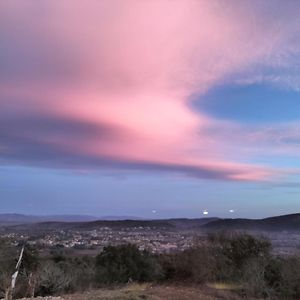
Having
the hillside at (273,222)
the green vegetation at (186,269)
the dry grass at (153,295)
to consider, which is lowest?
the dry grass at (153,295)

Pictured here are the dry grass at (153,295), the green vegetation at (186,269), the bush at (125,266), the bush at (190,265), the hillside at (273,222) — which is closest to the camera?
the dry grass at (153,295)

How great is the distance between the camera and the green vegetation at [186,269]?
30781 mm

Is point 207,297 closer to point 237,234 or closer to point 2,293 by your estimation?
point 2,293

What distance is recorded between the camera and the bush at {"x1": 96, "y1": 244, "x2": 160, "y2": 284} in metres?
35.6

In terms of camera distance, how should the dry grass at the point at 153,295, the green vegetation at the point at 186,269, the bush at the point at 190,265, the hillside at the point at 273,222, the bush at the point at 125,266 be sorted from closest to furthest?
the dry grass at the point at 153,295 < the green vegetation at the point at 186,269 < the bush at the point at 125,266 < the bush at the point at 190,265 < the hillside at the point at 273,222

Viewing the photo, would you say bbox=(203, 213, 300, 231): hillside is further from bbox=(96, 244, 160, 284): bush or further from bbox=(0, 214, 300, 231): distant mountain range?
bbox=(96, 244, 160, 284): bush

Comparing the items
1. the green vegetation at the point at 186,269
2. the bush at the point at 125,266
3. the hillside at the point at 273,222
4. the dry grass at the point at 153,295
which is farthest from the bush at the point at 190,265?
the hillside at the point at 273,222

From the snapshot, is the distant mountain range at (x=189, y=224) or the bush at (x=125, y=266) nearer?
the bush at (x=125, y=266)

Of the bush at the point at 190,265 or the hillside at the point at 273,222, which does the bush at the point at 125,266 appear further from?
the hillside at the point at 273,222

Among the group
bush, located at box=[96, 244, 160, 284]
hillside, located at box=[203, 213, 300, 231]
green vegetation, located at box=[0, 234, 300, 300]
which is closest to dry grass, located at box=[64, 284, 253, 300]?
green vegetation, located at box=[0, 234, 300, 300]

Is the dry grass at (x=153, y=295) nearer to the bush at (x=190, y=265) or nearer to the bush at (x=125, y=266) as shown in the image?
the bush at (x=190, y=265)

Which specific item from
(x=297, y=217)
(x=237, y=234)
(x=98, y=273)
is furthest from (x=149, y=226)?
(x=98, y=273)

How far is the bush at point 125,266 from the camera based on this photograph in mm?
35594

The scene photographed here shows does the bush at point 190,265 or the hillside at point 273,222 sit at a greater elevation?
the hillside at point 273,222
